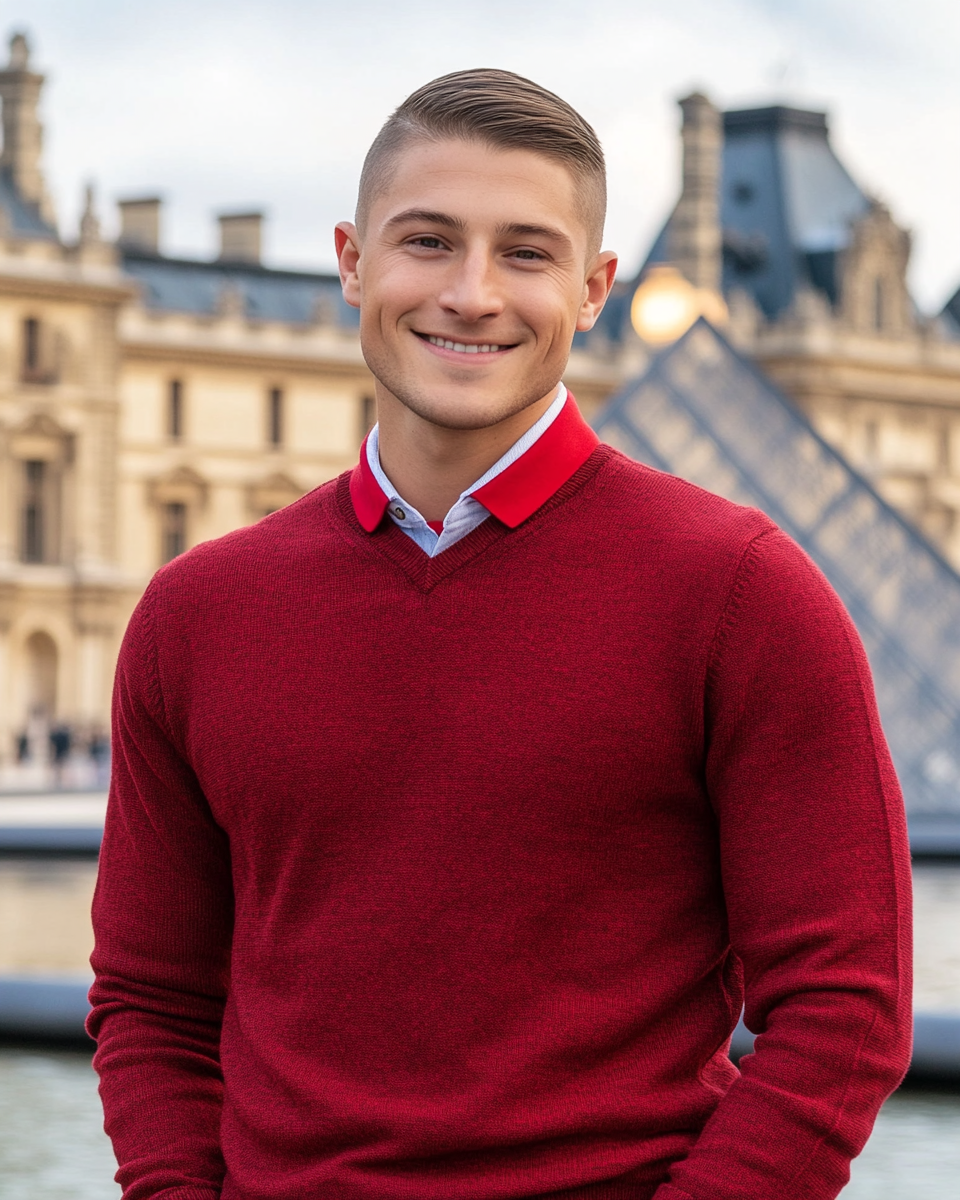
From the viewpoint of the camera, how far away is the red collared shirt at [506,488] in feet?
5.19

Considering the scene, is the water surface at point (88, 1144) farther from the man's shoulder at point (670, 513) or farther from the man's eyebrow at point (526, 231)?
the man's eyebrow at point (526, 231)

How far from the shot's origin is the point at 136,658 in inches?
66.9

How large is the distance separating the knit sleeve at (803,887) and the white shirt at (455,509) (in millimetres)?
212

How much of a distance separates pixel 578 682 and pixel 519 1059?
26 cm

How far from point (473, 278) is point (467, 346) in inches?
2.0

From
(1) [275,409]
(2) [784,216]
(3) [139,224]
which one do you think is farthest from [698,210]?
(3) [139,224]

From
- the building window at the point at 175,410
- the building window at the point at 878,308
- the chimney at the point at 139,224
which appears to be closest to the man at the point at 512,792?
the building window at the point at 175,410

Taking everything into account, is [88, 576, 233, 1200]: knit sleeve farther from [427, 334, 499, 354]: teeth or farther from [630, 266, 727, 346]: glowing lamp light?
[630, 266, 727, 346]: glowing lamp light

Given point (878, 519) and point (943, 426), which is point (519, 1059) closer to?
Answer: point (878, 519)

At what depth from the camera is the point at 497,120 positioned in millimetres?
→ 1562

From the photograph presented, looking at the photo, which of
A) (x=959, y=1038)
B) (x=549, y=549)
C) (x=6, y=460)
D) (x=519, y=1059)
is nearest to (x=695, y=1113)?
(x=519, y=1059)

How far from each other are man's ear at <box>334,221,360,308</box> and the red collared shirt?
16 centimetres

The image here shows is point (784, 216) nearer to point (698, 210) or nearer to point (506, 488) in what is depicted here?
point (698, 210)

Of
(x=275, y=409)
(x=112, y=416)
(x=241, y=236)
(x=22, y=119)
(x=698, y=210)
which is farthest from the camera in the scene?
(x=241, y=236)
